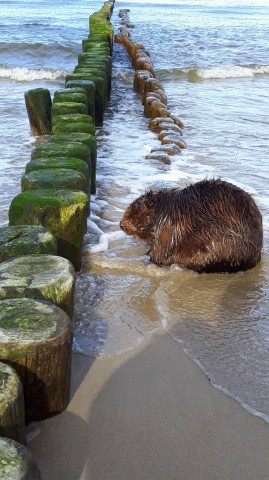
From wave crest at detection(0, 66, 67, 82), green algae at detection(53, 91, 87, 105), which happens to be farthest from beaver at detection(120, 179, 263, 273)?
Result: wave crest at detection(0, 66, 67, 82)

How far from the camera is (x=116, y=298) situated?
443 centimetres

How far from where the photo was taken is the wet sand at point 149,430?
282cm

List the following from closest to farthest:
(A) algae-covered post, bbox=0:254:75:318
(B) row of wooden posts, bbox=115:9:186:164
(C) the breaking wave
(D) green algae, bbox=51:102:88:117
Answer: (A) algae-covered post, bbox=0:254:75:318 < (D) green algae, bbox=51:102:88:117 < (B) row of wooden posts, bbox=115:9:186:164 < (C) the breaking wave

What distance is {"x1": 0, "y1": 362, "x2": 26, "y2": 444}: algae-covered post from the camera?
97.2 inches

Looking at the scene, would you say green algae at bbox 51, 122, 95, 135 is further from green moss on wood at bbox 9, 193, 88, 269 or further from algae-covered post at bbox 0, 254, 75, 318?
algae-covered post at bbox 0, 254, 75, 318

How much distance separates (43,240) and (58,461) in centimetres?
137

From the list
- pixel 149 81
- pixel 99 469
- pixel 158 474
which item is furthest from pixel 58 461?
pixel 149 81

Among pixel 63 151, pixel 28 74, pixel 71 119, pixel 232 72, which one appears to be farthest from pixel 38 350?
pixel 232 72

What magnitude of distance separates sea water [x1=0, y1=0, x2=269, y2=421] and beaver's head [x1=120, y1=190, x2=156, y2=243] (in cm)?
18

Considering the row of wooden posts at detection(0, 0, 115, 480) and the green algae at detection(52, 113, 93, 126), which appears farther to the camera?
→ the green algae at detection(52, 113, 93, 126)

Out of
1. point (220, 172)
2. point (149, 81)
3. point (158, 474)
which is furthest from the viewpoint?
point (149, 81)

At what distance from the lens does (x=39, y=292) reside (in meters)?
3.27

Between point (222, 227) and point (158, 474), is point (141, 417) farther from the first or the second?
point (222, 227)

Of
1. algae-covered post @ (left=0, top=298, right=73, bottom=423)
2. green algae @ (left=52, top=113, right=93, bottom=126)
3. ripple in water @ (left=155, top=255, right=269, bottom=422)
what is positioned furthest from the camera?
green algae @ (left=52, top=113, right=93, bottom=126)
